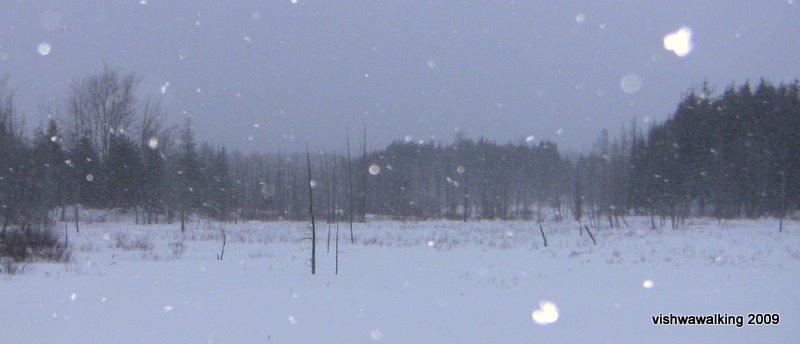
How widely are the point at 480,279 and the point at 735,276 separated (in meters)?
6.63

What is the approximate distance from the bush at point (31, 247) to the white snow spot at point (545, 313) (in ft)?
49.0

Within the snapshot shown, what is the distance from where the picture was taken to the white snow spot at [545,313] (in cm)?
1005

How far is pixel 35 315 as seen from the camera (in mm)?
10031

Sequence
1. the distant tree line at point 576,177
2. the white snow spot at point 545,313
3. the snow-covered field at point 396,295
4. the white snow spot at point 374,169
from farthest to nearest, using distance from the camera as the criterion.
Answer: the white snow spot at point 374,169, the distant tree line at point 576,177, the white snow spot at point 545,313, the snow-covered field at point 396,295

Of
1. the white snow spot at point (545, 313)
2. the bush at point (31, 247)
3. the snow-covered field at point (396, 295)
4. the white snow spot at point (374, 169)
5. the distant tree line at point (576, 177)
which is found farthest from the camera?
the white snow spot at point (374, 169)

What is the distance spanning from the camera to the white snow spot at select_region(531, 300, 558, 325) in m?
10.0

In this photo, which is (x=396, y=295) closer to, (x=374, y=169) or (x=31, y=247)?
(x=31, y=247)

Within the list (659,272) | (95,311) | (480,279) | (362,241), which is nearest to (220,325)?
(95,311)

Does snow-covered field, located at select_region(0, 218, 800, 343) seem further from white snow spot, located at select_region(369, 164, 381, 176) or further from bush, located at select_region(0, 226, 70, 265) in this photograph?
white snow spot, located at select_region(369, 164, 381, 176)

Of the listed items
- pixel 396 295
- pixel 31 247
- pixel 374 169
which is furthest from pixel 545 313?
pixel 374 169

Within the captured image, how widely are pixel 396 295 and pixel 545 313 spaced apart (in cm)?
335

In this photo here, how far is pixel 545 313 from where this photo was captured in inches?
419

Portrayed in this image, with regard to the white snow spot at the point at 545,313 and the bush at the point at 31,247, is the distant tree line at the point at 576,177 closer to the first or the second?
the bush at the point at 31,247

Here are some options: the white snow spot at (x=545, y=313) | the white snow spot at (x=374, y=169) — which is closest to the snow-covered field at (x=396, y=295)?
the white snow spot at (x=545, y=313)
